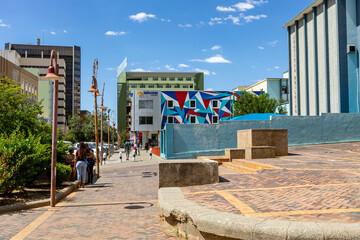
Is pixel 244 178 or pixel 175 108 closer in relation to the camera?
pixel 244 178

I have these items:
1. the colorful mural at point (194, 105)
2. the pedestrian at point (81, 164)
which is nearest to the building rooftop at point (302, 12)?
the colorful mural at point (194, 105)

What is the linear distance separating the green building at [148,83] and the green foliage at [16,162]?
297 ft

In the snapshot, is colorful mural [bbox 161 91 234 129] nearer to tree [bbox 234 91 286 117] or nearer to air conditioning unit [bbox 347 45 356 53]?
tree [bbox 234 91 286 117]

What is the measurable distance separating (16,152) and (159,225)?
5401mm

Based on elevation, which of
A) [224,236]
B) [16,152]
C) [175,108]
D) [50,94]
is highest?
[50,94]

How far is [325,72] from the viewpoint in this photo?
113 ft

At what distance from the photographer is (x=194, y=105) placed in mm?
60719

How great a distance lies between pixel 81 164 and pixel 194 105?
162 feet

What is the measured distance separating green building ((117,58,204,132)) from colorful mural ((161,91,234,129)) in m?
38.4

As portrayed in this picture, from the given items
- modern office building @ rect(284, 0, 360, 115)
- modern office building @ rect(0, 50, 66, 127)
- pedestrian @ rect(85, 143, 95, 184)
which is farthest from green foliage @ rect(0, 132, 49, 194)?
modern office building @ rect(284, 0, 360, 115)

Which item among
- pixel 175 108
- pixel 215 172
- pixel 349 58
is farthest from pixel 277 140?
pixel 175 108

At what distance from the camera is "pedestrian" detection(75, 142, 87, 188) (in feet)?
38.4

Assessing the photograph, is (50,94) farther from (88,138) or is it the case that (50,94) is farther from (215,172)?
(215,172)

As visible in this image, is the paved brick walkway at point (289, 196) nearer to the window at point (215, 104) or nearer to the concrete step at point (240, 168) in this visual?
the concrete step at point (240, 168)
